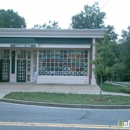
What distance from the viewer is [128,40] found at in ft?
90.4

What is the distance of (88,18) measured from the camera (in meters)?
68.7

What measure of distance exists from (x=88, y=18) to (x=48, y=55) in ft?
157

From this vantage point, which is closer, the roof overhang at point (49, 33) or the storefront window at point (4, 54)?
the roof overhang at point (49, 33)

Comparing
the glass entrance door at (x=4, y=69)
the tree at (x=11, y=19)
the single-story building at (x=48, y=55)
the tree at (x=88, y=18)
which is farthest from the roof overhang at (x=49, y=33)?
the tree at (x=88, y=18)

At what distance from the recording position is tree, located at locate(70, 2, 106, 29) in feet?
223

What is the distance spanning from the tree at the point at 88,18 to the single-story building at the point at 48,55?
44.8 m

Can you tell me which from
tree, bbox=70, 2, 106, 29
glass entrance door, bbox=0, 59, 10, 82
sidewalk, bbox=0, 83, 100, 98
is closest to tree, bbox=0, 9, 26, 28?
tree, bbox=70, 2, 106, 29

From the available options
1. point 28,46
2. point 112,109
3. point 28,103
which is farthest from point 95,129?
point 28,46

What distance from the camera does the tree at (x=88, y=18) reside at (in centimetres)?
6806

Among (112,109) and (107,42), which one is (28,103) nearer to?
(112,109)

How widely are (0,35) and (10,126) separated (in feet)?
52.0

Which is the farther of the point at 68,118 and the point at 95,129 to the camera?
the point at 68,118

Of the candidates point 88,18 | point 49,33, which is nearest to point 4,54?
point 49,33

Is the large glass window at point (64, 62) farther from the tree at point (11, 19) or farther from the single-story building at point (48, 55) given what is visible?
the tree at point (11, 19)
